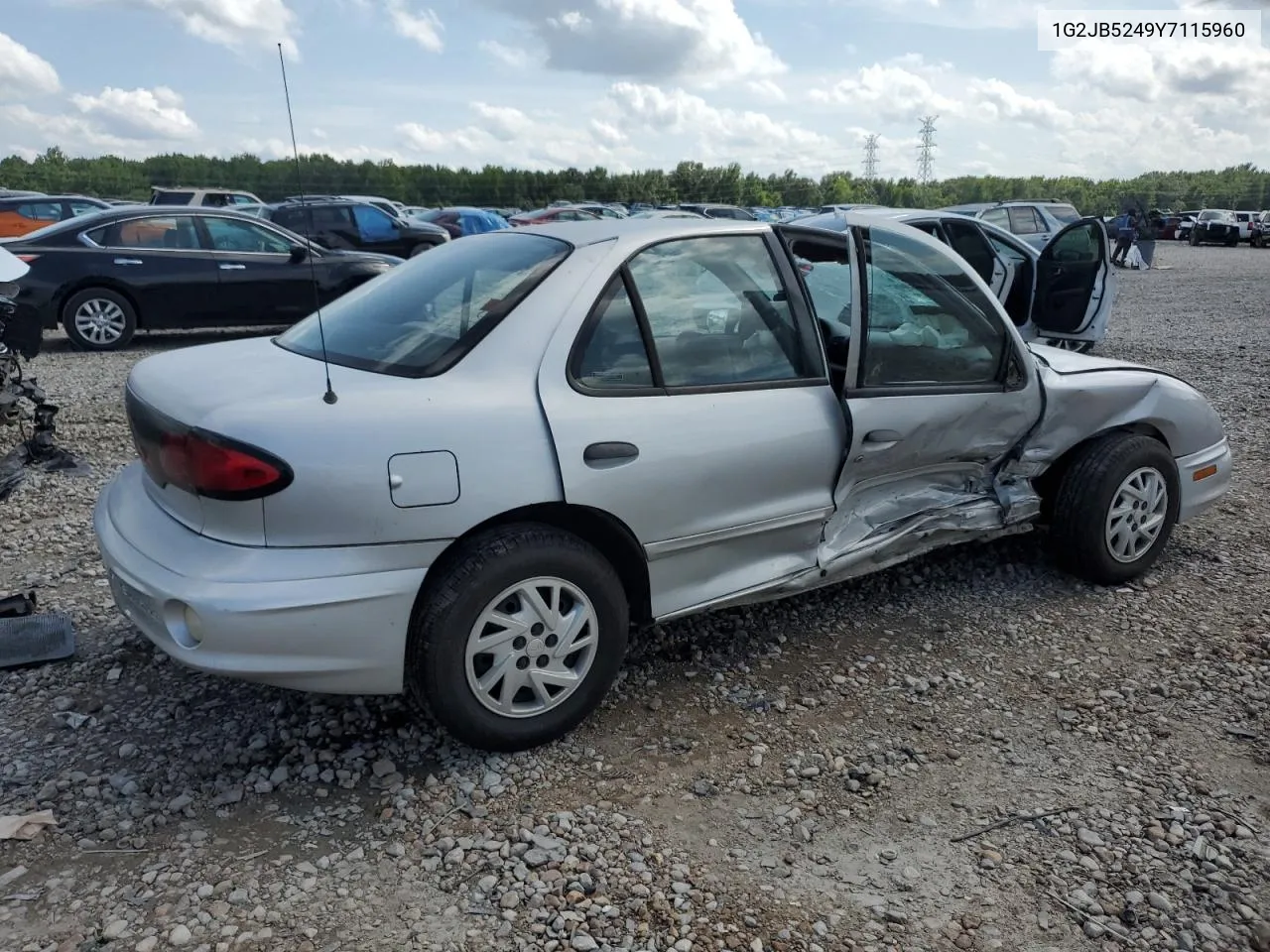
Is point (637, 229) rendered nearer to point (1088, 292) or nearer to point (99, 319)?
point (1088, 292)

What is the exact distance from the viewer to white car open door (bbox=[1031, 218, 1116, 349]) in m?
6.54

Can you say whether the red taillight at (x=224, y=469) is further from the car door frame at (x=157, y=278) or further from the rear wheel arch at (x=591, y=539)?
the car door frame at (x=157, y=278)

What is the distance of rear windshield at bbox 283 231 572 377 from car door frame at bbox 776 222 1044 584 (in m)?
1.02

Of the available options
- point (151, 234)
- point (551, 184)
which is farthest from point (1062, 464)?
point (551, 184)

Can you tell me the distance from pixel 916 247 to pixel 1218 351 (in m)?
8.53

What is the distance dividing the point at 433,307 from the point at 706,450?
3.28ft

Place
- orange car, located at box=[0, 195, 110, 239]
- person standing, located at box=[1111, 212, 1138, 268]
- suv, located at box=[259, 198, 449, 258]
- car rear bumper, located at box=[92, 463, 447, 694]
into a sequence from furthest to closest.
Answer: person standing, located at box=[1111, 212, 1138, 268]
orange car, located at box=[0, 195, 110, 239]
suv, located at box=[259, 198, 449, 258]
car rear bumper, located at box=[92, 463, 447, 694]

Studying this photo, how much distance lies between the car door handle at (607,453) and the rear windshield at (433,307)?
1.54 ft

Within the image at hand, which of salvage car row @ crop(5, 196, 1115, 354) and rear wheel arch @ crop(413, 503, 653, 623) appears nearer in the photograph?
rear wheel arch @ crop(413, 503, 653, 623)

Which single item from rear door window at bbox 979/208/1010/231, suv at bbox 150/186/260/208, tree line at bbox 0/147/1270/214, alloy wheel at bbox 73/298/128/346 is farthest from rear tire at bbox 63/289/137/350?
tree line at bbox 0/147/1270/214

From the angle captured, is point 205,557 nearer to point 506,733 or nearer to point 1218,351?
point 506,733

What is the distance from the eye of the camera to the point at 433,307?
3205 millimetres

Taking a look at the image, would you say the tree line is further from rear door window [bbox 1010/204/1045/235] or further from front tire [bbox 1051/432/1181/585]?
front tire [bbox 1051/432/1181/585]

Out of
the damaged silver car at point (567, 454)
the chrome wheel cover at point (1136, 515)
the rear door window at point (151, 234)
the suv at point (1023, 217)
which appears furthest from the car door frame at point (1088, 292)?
the suv at point (1023, 217)
